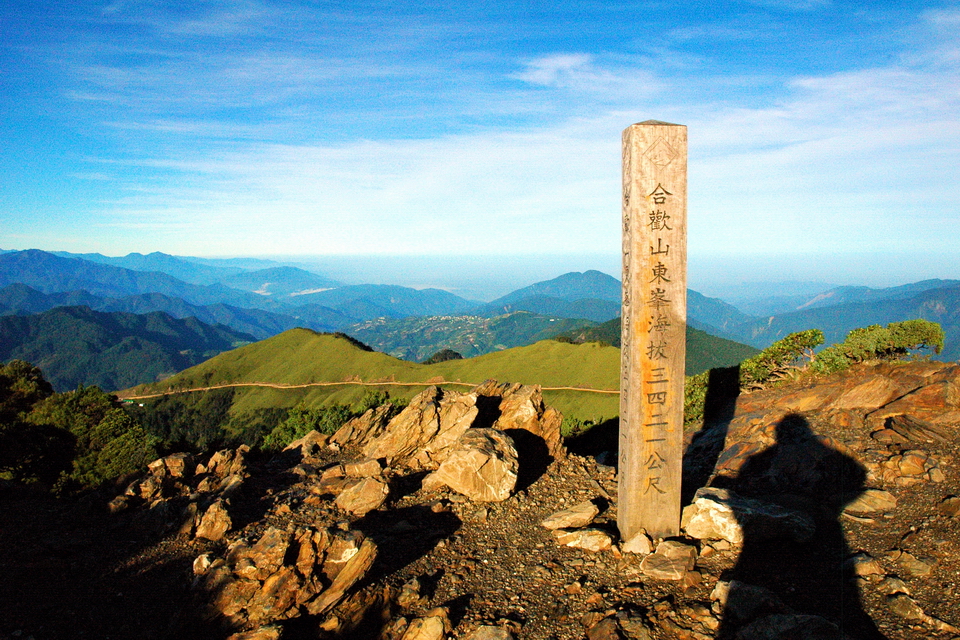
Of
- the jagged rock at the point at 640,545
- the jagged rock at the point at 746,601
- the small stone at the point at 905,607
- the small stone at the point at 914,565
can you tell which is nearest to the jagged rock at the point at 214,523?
the jagged rock at the point at 640,545

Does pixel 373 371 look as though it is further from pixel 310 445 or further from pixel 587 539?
pixel 587 539

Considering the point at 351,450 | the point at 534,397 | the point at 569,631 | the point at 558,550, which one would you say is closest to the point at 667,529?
the point at 558,550

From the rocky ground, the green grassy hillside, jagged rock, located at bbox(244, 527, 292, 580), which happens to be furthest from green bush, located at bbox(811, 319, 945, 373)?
the green grassy hillside

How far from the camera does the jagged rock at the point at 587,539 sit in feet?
29.9

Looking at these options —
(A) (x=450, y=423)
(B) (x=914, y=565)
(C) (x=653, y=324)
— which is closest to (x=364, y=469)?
(A) (x=450, y=423)

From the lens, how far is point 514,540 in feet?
32.4

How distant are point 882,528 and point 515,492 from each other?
22.1ft

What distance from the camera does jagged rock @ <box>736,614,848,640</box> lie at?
6.17 metres

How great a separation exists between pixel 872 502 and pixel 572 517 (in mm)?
5445

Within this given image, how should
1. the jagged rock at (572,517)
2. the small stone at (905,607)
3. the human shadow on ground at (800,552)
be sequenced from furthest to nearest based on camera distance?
the jagged rock at (572,517)
the human shadow on ground at (800,552)
the small stone at (905,607)

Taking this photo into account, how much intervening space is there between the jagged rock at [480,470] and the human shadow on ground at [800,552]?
4.63 m

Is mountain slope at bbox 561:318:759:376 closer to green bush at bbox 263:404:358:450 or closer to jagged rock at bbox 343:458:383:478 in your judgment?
green bush at bbox 263:404:358:450

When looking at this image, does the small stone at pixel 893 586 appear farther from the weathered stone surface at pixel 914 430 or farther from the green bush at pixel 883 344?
the green bush at pixel 883 344

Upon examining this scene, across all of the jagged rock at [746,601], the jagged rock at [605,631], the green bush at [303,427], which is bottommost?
the green bush at [303,427]
